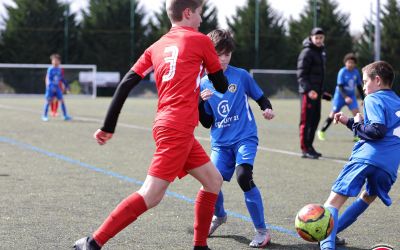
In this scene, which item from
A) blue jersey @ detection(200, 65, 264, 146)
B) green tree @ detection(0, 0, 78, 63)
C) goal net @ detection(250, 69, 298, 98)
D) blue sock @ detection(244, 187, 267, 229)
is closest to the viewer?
blue sock @ detection(244, 187, 267, 229)

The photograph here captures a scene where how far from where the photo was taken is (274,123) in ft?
69.2

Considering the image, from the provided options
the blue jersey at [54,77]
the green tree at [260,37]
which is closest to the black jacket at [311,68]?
the blue jersey at [54,77]

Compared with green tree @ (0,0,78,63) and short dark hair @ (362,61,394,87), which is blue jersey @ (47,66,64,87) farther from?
green tree @ (0,0,78,63)

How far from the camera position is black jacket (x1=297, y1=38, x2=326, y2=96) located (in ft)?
41.9

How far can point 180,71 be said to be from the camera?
17.3 ft

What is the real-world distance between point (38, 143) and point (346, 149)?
550cm

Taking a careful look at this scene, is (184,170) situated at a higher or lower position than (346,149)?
higher

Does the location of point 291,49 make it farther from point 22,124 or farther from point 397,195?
point 397,195

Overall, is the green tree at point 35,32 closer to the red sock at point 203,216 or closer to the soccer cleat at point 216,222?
the soccer cleat at point 216,222

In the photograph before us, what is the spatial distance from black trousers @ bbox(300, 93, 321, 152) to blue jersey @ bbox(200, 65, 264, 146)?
6021 millimetres

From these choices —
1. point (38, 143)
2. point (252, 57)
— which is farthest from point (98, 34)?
point (38, 143)

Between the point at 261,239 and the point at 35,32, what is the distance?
139 feet

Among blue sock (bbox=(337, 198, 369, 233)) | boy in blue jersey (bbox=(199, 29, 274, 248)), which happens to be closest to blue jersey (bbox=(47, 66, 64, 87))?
boy in blue jersey (bbox=(199, 29, 274, 248))

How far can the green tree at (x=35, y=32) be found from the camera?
151 feet
